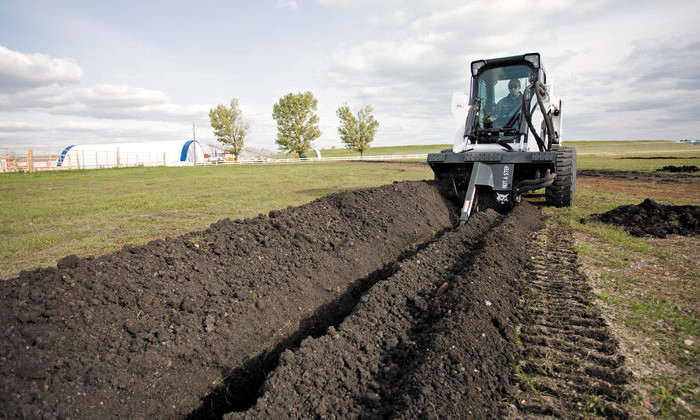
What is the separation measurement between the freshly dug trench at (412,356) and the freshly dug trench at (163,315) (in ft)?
2.50

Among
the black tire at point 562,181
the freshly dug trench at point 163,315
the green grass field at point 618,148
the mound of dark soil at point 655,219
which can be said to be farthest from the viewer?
the green grass field at point 618,148

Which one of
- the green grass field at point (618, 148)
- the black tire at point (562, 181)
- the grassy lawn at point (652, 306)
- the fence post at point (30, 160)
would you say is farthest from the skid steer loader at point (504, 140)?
the green grass field at point (618, 148)

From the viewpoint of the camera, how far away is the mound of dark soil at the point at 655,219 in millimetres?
6395

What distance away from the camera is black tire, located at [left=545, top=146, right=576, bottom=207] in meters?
7.82

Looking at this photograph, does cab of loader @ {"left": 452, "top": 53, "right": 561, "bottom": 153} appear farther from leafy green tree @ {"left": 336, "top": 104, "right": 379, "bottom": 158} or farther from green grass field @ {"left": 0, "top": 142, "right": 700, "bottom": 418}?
leafy green tree @ {"left": 336, "top": 104, "right": 379, "bottom": 158}

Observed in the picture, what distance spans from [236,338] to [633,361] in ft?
10.1

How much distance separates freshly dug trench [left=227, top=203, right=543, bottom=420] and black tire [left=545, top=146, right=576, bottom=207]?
482cm

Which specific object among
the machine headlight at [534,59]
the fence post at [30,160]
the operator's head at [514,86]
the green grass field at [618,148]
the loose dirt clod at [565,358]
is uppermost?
the green grass field at [618,148]

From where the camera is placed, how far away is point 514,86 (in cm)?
854

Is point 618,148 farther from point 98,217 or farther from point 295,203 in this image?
point 98,217

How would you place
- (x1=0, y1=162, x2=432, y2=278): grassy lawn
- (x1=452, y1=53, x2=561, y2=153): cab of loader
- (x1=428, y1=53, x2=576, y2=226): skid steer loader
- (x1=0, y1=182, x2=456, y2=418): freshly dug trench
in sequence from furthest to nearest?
1. (x1=452, y1=53, x2=561, y2=153): cab of loader
2. (x1=428, y1=53, x2=576, y2=226): skid steer loader
3. (x1=0, y1=162, x2=432, y2=278): grassy lawn
4. (x1=0, y1=182, x2=456, y2=418): freshly dug trench

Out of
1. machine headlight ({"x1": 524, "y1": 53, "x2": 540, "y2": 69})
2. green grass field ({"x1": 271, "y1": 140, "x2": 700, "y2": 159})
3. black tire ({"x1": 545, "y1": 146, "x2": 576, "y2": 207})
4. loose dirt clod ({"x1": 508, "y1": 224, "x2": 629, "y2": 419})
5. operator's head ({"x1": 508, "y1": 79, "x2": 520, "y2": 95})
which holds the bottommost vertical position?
loose dirt clod ({"x1": 508, "y1": 224, "x2": 629, "y2": 419})

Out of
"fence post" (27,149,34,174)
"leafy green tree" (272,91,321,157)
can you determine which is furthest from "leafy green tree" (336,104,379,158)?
"fence post" (27,149,34,174)

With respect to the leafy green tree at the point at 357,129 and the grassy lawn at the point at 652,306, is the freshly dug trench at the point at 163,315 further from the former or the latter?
the leafy green tree at the point at 357,129
